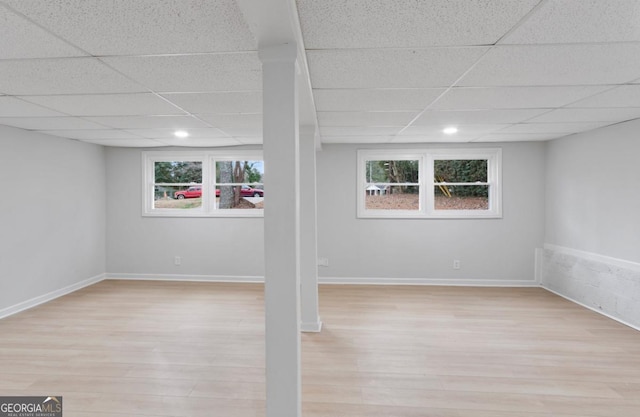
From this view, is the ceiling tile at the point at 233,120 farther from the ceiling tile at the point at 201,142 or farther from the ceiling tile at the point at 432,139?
the ceiling tile at the point at 432,139

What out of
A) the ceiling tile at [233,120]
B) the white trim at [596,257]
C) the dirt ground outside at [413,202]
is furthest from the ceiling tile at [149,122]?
the white trim at [596,257]

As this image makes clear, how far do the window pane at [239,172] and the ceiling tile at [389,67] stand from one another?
10.9 feet

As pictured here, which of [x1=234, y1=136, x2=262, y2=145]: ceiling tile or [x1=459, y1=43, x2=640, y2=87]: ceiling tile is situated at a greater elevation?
[x1=234, y1=136, x2=262, y2=145]: ceiling tile

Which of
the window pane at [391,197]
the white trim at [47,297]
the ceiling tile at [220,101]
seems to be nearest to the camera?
the ceiling tile at [220,101]

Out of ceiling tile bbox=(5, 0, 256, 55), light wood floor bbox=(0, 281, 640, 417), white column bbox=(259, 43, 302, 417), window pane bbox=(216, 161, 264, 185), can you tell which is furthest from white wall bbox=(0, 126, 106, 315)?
white column bbox=(259, 43, 302, 417)

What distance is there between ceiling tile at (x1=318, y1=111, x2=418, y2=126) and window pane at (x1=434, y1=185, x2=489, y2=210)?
1.97 m

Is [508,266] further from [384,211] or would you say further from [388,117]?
[388,117]

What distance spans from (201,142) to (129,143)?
114 centimetres

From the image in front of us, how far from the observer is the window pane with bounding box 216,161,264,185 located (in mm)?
5602

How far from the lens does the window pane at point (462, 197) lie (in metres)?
5.35

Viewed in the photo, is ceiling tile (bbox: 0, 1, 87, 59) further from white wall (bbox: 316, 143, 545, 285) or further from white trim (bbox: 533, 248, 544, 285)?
white trim (bbox: 533, 248, 544, 285)

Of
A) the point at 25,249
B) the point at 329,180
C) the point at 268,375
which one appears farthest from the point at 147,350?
the point at 329,180

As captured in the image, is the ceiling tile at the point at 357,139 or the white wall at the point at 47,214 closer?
the white wall at the point at 47,214

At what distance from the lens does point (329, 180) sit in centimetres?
539
